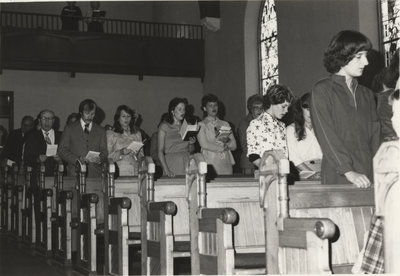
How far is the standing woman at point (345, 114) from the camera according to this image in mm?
3363

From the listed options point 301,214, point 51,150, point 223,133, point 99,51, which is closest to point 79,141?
point 51,150

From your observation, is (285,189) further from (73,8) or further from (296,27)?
(73,8)

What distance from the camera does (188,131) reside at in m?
6.46

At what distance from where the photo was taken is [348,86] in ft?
11.6

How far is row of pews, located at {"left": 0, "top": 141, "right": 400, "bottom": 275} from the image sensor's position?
2.69 metres

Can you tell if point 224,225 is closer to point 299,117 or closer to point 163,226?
point 163,226

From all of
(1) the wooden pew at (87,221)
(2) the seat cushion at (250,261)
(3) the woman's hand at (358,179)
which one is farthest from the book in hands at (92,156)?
(3) the woman's hand at (358,179)

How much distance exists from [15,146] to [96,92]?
504 cm

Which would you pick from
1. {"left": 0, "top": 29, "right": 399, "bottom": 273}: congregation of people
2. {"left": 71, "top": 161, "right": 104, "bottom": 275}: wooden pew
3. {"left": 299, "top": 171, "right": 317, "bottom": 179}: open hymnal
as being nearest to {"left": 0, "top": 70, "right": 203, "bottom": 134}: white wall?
{"left": 0, "top": 29, "right": 399, "bottom": 273}: congregation of people

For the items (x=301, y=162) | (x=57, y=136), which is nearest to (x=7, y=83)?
(x=57, y=136)

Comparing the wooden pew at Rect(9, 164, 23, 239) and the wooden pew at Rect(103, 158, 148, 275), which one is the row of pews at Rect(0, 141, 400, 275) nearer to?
the wooden pew at Rect(103, 158, 148, 275)

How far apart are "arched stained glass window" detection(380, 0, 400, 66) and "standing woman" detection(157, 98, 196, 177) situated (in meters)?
3.66

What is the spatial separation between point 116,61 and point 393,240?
12.3 meters

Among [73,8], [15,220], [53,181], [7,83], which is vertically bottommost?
[15,220]
